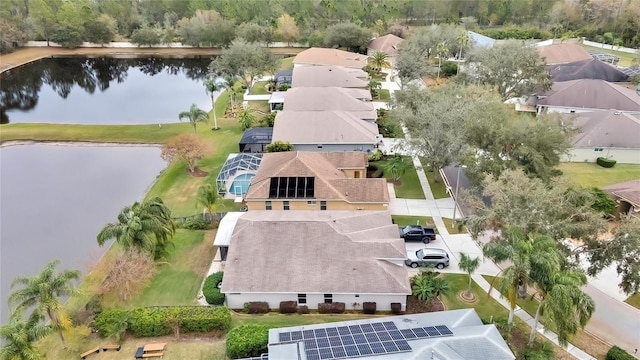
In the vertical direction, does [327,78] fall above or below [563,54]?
below

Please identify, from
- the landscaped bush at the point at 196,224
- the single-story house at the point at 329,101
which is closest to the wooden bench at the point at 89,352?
the landscaped bush at the point at 196,224

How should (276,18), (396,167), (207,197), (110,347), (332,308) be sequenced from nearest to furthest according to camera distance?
(110,347)
(332,308)
(207,197)
(396,167)
(276,18)

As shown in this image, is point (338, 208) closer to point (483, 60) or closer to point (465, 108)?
point (465, 108)

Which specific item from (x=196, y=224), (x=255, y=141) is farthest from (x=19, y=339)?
(x=255, y=141)

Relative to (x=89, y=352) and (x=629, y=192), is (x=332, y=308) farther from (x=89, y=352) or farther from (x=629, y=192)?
(x=629, y=192)

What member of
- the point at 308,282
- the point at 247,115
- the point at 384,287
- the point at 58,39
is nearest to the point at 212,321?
the point at 308,282

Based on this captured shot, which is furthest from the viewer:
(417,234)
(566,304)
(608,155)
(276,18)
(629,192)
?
(276,18)

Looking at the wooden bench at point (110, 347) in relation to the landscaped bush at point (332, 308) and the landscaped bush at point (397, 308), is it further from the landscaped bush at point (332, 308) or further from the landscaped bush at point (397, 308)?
the landscaped bush at point (397, 308)
